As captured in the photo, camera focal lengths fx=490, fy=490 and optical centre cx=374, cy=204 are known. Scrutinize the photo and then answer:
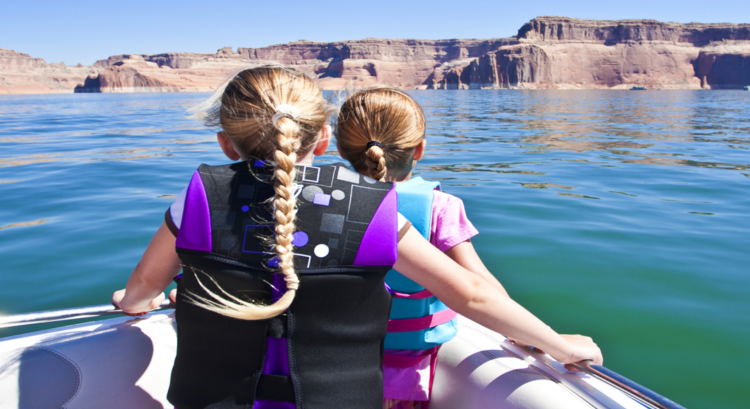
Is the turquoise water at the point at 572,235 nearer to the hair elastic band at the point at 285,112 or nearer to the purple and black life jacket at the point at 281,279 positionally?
the purple and black life jacket at the point at 281,279

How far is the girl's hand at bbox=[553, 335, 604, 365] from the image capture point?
4.25 ft

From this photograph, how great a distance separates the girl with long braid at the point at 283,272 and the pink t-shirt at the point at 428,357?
0.99ft

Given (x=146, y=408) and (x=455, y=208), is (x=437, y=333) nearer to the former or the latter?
(x=455, y=208)

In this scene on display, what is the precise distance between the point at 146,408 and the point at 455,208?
1086 mm

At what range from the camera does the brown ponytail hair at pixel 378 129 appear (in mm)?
1343

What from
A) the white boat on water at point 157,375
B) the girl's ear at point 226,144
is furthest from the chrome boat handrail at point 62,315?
the girl's ear at point 226,144

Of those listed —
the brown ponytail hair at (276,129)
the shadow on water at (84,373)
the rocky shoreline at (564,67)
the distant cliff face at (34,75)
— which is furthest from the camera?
the distant cliff face at (34,75)

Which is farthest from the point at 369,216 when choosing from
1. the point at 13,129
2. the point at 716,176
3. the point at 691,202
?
the point at 13,129

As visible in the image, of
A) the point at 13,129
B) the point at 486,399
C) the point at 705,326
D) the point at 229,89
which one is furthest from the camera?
the point at 13,129

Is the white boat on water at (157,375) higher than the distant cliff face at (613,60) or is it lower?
lower

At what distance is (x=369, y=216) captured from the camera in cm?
96

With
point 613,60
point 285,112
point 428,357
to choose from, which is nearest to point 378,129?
point 285,112

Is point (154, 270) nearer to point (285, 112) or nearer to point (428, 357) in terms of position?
point (285, 112)

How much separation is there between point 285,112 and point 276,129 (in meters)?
0.04
